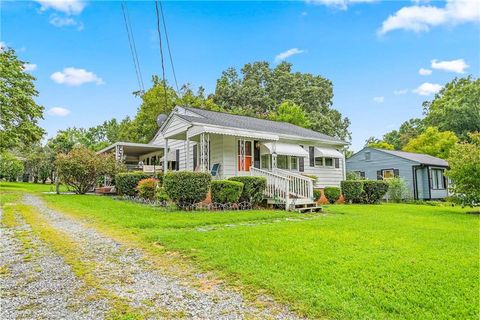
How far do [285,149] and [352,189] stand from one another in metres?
4.28

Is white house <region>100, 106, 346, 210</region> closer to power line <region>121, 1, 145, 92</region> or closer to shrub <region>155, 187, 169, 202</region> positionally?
shrub <region>155, 187, 169, 202</region>

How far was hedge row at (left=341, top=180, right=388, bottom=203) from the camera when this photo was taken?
652 inches

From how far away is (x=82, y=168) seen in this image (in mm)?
15898

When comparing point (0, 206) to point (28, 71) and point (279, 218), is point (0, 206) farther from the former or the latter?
point (28, 71)

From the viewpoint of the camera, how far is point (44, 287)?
3.77 m

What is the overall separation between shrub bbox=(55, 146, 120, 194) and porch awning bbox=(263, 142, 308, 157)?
868 centimetres

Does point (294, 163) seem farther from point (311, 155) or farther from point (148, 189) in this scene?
point (148, 189)

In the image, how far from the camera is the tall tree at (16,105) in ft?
67.0

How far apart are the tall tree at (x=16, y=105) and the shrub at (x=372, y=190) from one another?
2203 centimetres

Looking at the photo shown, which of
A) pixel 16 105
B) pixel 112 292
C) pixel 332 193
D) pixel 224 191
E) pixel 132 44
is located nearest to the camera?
pixel 112 292

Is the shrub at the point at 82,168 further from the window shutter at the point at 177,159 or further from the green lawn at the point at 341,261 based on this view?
the green lawn at the point at 341,261

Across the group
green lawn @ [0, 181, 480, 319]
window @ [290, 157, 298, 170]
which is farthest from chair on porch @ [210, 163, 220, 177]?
green lawn @ [0, 181, 480, 319]

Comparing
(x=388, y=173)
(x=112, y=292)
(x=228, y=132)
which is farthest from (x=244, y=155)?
(x=388, y=173)

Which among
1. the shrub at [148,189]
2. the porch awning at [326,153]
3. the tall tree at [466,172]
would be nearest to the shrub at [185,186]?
the shrub at [148,189]
